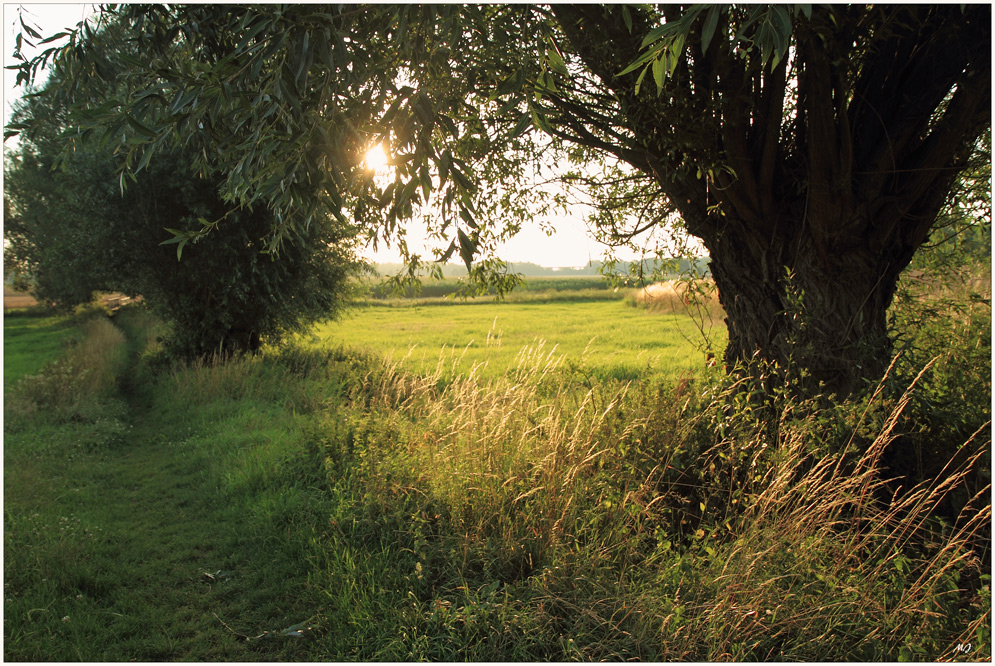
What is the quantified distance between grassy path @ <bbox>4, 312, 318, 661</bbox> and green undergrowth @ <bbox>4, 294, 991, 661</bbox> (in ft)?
0.08

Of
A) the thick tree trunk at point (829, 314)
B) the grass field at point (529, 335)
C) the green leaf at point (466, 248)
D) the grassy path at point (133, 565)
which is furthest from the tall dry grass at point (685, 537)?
the grass field at point (529, 335)

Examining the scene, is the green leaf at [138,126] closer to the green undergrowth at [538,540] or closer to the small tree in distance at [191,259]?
the green undergrowth at [538,540]

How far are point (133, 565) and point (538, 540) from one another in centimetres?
382

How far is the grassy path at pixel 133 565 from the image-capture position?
399cm

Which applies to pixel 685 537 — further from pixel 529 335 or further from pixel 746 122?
pixel 529 335

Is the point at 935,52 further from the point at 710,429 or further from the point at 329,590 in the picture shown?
the point at 329,590

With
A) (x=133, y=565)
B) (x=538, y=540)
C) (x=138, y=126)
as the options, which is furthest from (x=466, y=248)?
(x=133, y=565)

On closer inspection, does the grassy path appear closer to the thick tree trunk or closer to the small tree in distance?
the thick tree trunk

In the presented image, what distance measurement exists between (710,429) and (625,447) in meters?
1.22

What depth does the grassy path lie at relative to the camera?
13.1 ft

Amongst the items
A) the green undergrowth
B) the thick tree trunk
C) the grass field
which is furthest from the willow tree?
the grass field

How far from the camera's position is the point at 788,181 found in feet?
20.8

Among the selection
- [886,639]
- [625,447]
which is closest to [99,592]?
[625,447]

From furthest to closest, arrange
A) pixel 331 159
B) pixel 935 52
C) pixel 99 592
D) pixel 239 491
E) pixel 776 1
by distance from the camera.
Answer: pixel 239 491 → pixel 935 52 → pixel 99 592 → pixel 331 159 → pixel 776 1
